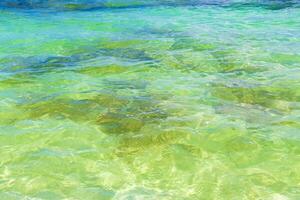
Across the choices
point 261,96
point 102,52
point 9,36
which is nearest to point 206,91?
point 261,96

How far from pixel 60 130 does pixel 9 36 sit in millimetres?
10069

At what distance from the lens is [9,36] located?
1662 cm

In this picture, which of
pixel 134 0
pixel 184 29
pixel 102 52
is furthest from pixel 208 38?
pixel 134 0

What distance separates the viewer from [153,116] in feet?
26.9

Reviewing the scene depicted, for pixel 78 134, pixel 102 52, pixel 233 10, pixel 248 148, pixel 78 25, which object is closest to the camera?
pixel 248 148

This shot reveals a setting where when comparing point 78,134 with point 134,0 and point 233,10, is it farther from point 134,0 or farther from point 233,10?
point 134,0

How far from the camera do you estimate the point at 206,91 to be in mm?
9695

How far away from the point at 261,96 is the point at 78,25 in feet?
37.6

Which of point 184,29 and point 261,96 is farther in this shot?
point 184,29

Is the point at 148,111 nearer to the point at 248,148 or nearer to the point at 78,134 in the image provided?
the point at 78,134

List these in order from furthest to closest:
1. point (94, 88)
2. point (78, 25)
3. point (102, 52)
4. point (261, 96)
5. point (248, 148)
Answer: point (78, 25) → point (102, 52) → point (94, 88) → point (261, 96) → point (248, 148)

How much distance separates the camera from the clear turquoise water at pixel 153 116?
20.1 feet

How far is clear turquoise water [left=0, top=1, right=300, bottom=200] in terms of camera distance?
6.14m

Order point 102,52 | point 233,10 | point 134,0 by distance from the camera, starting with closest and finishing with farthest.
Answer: point 102,52 < point 233,10 < point 134,0
